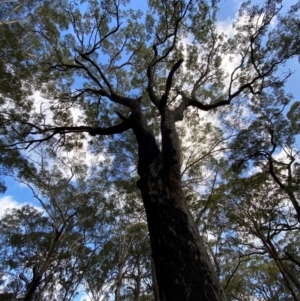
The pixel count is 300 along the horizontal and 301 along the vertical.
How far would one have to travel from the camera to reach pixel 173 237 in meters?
2.58

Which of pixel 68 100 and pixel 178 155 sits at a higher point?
pixel 68 100

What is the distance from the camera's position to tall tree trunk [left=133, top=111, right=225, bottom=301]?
87.5 inches

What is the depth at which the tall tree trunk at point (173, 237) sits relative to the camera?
7.29ft

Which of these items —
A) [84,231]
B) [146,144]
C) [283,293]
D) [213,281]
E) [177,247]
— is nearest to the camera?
[213,281]

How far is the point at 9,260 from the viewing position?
1562 centimetres

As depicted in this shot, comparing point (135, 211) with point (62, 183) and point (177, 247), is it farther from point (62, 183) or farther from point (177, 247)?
point (177, 247)

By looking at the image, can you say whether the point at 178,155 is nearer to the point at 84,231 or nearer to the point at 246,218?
the point at 246,218

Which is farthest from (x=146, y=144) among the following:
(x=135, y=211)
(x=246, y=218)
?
(x=246, y=218)

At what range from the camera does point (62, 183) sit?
1300 centimetres

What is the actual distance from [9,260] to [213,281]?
54.4 feet

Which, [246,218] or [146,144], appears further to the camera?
[246,218]

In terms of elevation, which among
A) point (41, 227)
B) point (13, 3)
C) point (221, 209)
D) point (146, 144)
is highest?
point (13, 3)

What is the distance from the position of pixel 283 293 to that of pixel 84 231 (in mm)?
16419

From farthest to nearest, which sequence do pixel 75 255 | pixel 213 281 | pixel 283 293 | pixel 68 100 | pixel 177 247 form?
pixel 283 293 → pixel 75 255 → pixel 68 100 → pixel 177 247 → pixel 213 281
